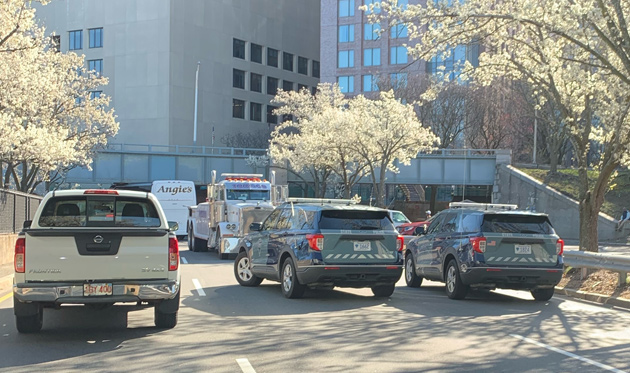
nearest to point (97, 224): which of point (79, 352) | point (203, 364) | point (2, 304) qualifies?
point (79, 352)

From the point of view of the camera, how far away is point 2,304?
1310 centimetres

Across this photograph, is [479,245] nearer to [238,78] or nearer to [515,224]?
[515,224]

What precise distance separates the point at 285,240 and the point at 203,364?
6.29 meters

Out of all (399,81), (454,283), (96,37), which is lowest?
(454,283)

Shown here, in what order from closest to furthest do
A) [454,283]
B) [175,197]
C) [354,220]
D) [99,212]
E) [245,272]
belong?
[99,212]
[354,220]
[454,283]
[245,272]
[175,197]

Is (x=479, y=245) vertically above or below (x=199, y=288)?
above

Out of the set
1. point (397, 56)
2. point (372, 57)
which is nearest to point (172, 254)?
point (397, 56)

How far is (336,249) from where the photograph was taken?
13.4m

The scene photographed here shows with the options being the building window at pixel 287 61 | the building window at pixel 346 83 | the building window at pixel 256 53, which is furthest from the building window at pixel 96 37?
the building window at pixel 346 83

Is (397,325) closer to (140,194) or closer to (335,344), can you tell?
(335,344)

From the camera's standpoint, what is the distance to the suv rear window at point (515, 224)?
14.1 metres

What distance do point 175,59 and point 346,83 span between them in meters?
20.6

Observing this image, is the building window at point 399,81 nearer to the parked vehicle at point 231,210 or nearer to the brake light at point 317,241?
the parked vehicle at point 231,210

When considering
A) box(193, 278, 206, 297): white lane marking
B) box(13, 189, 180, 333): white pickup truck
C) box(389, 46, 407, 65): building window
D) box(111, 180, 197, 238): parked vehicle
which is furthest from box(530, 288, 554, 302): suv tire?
box(389, 46, 407, 65): building window
